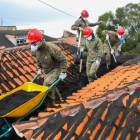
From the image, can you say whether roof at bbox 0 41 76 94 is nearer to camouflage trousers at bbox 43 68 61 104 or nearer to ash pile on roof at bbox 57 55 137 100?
ash pile on roof at bbox 57 55 137 100

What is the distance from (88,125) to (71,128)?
0.20 meters

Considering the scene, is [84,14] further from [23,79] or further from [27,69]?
[23,79]

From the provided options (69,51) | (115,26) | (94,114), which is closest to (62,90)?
(69,51)

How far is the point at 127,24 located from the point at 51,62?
24.8 metres

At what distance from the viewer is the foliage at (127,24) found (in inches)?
1024

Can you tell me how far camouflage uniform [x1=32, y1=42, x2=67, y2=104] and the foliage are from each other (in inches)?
874

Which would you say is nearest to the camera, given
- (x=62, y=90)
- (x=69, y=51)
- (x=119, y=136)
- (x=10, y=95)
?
(x=119, y=136)

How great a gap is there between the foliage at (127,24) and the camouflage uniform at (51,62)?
72.8 ft

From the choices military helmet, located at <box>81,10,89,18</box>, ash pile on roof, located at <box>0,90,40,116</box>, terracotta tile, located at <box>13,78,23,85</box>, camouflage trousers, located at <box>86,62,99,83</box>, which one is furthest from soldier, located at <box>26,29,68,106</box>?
military helmet, located at <box>81,10,89,18</box>

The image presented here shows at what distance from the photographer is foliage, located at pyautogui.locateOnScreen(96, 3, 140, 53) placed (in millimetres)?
26000

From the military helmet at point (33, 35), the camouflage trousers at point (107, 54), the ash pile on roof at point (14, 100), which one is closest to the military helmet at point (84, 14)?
the camouflage trousers at point (107, 54)

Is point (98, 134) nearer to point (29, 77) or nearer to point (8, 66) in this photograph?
point (29, 77)

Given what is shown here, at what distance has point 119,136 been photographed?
2027 mm

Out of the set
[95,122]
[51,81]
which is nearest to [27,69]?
[51,81]
